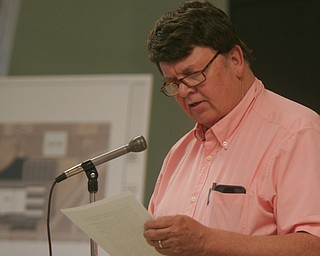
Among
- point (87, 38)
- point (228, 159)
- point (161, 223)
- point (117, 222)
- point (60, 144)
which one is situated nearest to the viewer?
point (161, 223)

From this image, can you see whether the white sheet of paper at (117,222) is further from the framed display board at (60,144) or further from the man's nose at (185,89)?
the framed display board at (60,144)

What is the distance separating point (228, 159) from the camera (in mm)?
1457

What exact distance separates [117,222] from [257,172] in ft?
1.15

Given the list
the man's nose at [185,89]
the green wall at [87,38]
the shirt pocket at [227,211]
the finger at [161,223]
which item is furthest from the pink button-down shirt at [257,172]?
the green wall at [87,38]

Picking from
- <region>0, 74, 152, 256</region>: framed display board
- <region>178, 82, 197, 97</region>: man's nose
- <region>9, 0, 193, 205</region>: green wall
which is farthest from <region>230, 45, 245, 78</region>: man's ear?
<region>9, 0, 193, 205</region>: green wall

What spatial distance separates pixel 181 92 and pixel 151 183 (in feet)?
4.40

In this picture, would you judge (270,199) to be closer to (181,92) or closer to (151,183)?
(181,92)

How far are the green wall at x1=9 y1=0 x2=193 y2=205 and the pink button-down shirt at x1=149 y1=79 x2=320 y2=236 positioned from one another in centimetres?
138

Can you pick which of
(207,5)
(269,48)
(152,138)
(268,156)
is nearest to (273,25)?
(269,48)

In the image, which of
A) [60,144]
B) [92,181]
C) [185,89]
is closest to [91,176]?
[92,181]

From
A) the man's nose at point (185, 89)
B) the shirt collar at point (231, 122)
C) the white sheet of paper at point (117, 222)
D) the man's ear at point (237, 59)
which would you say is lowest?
the white sheet of paper at point (117, 222)

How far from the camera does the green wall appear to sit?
9.89 ft

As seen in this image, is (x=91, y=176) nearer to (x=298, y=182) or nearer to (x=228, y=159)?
(x=228, y=159)

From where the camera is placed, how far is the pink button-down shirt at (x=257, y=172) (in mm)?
1291
